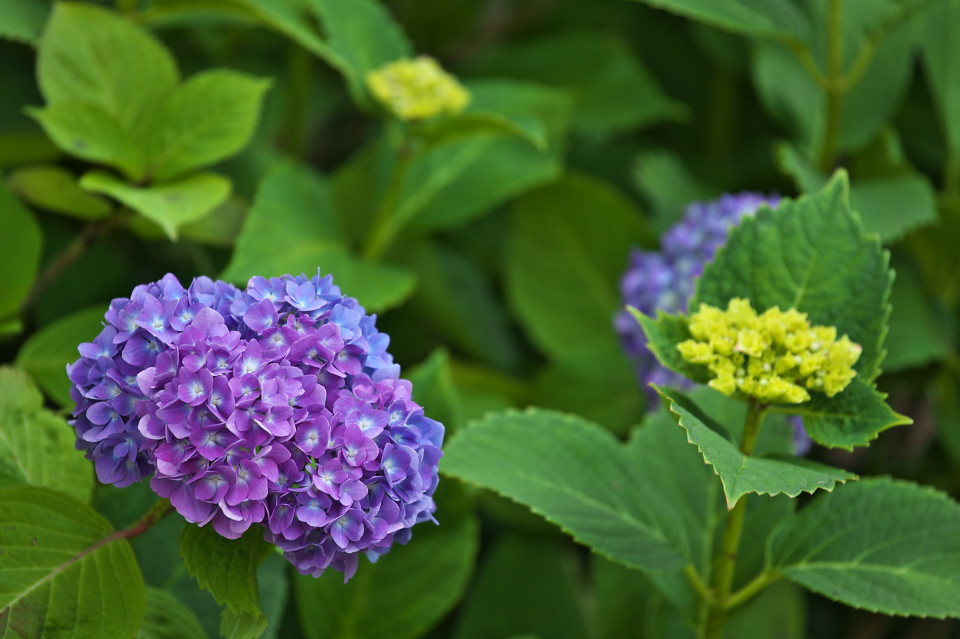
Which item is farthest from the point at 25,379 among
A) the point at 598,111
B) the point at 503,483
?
the point at 598,111

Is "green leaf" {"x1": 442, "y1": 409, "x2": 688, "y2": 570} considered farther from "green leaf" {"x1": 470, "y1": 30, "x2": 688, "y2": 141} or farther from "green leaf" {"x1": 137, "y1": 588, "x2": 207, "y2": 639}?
"green leaf" {"x1": 470, "y1": 30, "x2": 688, "y2": 141}

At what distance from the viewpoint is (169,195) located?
1.46 meters

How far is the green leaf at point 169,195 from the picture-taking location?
139 cm

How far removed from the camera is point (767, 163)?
2.26m

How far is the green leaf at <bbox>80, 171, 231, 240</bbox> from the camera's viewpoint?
1.39 m

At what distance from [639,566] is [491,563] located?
2.15 ft

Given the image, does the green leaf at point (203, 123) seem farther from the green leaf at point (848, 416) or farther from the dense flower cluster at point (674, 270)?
the green leaf at point (848, 416)

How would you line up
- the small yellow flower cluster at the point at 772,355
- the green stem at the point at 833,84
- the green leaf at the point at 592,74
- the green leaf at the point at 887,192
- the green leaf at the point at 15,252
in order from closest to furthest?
the small yellow flower cluster at the point at 772,355 → the green leaf at the point at 15,252 → the green leaf at the point at 887,192 → the green stem at the point at 833,84 → the green leaf at the point at 592,74


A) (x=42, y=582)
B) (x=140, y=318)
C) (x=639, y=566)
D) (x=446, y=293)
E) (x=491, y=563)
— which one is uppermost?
(x=140, y=318)

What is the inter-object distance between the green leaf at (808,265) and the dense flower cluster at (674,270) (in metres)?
0.40

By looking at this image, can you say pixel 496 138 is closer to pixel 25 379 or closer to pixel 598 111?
pixel 598 111

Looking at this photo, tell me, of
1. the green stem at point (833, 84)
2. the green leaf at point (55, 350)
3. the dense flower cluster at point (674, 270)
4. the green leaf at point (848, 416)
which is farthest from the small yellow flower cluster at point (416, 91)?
the green leaf at point (848, 416)

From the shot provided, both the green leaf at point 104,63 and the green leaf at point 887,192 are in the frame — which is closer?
the green leaf at point 104,63

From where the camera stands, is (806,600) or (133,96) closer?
(133,96)
